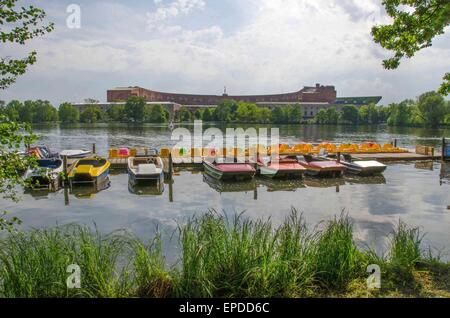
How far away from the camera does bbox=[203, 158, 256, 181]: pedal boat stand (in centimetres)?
2211

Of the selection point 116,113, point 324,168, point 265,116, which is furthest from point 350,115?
point 324,168

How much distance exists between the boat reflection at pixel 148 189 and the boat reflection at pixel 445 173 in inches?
643

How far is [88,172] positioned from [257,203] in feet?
30.7

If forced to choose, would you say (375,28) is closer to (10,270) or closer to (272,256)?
(272,256)

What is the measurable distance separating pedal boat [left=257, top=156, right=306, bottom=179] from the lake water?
21.6 inches

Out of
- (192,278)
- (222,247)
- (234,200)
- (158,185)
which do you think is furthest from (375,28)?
(158,185)

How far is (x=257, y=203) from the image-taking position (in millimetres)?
17516

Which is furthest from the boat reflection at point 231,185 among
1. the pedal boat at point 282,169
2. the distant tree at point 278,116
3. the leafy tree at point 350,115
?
the distant tree at point 278,116

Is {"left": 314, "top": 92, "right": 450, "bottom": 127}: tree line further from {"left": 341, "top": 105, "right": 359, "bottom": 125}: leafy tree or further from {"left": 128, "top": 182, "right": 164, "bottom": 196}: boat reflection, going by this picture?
{"left": 128, "top": 182, "right": 164, "bottom": 196}: boat reflection

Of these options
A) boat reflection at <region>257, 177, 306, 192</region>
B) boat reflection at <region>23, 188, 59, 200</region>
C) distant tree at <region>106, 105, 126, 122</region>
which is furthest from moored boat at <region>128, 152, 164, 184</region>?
→ distant tree at <region>106, 105, 126, 122</region>

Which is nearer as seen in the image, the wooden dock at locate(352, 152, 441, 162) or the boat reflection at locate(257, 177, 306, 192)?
the boat reflection at locate(257, 177, 306, 192)

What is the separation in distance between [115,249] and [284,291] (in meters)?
3.23

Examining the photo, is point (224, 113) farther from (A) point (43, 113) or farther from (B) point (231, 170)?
(B) point (231, 170)

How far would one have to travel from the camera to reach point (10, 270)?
5.52 meters
